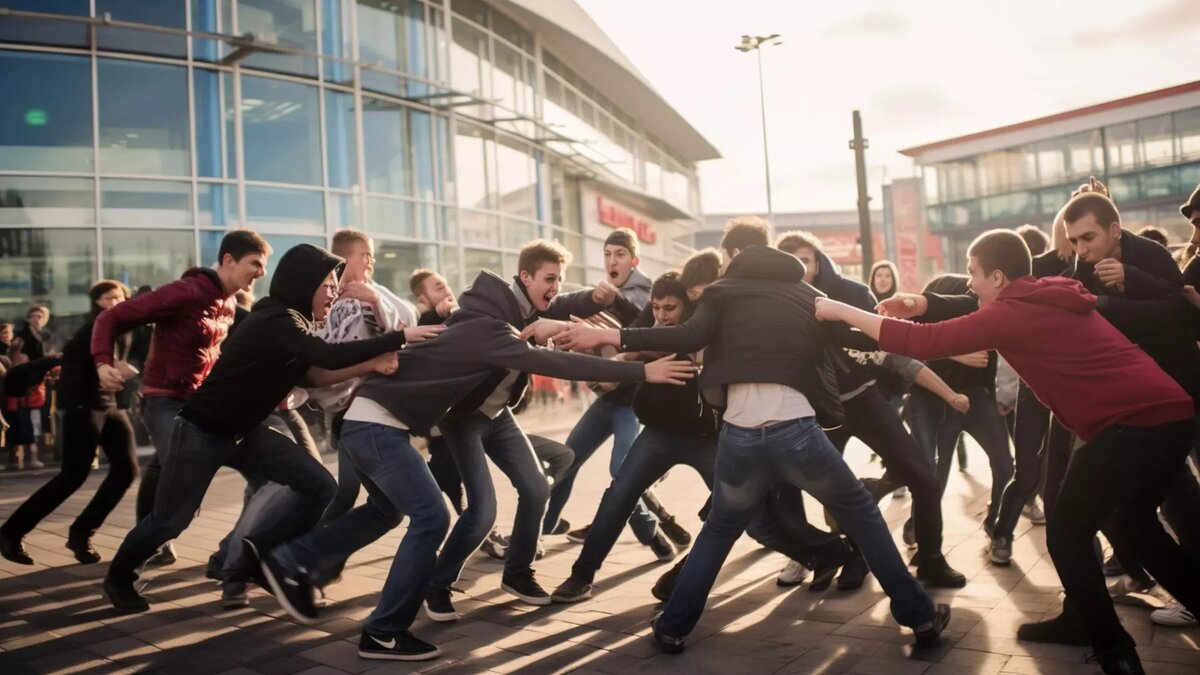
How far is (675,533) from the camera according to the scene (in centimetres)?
659

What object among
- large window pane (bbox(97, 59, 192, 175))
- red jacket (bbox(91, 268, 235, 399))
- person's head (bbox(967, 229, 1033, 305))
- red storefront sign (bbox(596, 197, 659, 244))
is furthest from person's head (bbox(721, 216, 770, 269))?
red storefront sign (bbox(596, 197, 659, 244))

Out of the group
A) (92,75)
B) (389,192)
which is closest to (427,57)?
(389,192)

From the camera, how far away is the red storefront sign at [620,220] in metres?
31.1

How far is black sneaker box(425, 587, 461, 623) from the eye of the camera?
4922mm

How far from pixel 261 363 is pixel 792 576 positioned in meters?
2.94

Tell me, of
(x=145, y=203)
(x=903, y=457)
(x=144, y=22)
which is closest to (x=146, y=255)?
(x=145, y=203)

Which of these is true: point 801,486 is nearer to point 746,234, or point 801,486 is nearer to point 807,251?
point 746,234

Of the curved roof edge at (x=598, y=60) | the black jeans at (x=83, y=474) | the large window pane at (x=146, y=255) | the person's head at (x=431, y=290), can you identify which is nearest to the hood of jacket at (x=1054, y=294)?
the person's head at (x=431, y=290)

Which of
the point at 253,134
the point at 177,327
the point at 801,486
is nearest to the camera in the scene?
the point at 801,486

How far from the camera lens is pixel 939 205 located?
3950 cm

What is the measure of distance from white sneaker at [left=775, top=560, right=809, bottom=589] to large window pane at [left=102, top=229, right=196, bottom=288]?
13496mm

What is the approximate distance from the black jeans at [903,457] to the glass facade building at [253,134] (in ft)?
46.0

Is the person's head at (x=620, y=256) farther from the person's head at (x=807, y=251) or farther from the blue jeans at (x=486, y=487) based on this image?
the blue jeans at (x=486, y=487)

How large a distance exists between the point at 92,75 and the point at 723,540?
50.7 feet
